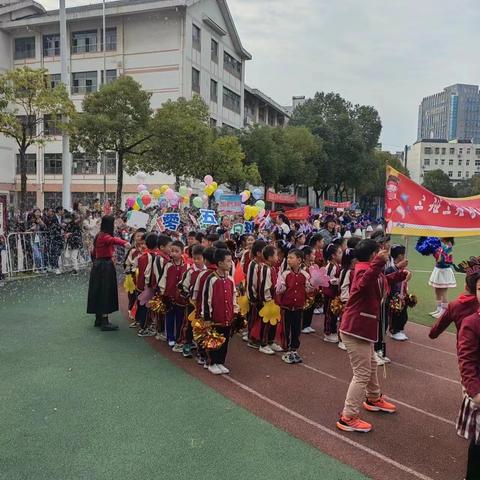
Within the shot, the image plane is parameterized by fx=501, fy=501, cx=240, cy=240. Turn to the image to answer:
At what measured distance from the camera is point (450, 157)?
111312mm

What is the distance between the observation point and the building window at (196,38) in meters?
32.2

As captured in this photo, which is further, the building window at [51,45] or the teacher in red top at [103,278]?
the building window at [51,45]

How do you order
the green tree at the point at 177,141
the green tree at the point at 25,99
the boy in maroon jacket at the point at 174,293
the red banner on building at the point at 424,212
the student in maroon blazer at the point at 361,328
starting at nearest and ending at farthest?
the student in maroon blazer at the point at 361,328, the red banner on building at the point at 424,212, the boy in maroon jacket at the point at 174,293, the green tree at the point at 25,99, the green tree at the point at 177,141

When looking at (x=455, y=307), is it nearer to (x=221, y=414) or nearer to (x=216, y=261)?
(x=221, y=414)

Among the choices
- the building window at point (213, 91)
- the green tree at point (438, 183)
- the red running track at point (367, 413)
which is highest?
the building window at point (213, 91)

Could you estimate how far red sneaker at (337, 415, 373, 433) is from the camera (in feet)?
14.8

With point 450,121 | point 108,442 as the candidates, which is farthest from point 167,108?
point 450,121

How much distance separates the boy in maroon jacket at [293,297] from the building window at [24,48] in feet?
115

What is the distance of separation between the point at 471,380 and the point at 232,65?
38.2 m

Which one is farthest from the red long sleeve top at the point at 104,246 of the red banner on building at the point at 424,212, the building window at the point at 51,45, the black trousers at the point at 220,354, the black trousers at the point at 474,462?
the building window at the point at 51,45

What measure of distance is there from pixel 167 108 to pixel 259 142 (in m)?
9.85

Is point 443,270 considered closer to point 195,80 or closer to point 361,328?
point 361,328

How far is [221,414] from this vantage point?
15.9 ft

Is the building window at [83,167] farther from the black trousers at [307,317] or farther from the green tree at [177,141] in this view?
the black trousers at [307,317]
